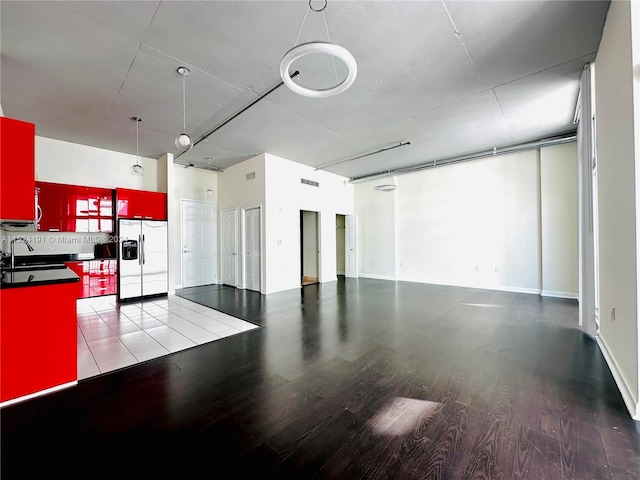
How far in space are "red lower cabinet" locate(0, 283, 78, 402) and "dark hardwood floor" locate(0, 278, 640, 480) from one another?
163 mm

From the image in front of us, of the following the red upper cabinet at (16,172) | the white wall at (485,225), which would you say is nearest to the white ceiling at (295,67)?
the red upper cabinet at (16,172)

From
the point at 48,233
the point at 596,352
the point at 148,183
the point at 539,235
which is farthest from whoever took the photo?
the point at 148,183

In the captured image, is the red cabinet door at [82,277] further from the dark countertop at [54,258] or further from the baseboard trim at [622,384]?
the baseboard trim at [622,384]

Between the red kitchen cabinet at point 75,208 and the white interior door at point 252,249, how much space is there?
9.17 ft

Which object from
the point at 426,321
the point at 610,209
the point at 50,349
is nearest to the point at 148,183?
the point at 50,349

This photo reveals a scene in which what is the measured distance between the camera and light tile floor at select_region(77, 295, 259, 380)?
293 cm

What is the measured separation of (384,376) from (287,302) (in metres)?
3.13

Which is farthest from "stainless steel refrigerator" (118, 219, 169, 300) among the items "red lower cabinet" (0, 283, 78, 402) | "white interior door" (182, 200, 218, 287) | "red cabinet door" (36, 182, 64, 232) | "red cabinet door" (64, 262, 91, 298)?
"red lower cabinet" (0, 283, 78, 402)

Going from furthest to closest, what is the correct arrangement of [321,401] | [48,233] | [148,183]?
[148,183], [48,233], [321,401]

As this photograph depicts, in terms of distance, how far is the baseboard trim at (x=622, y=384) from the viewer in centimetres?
194

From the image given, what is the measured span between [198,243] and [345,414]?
6.59 meters

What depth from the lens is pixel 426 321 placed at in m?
4.13

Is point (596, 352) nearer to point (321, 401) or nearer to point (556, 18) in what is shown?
point (321, 401)

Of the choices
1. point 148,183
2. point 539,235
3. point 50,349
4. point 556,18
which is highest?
point 556,18
